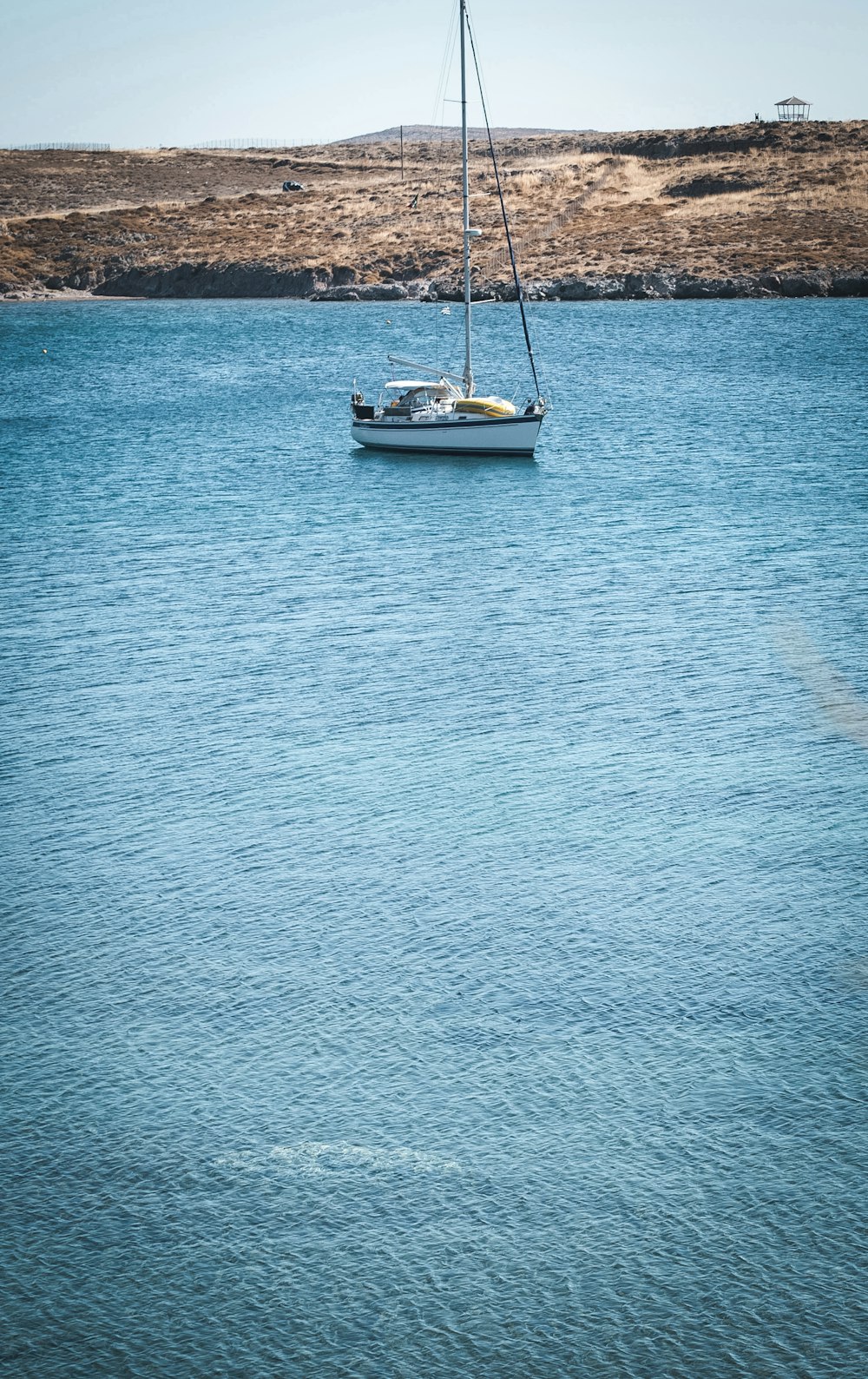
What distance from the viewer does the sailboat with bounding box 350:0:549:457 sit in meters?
50.0

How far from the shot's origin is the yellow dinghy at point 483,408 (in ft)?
165

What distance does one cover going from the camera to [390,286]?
121 metres

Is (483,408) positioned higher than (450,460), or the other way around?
(483,408)

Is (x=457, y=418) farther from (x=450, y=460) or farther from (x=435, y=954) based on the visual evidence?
(x=435, y=954)

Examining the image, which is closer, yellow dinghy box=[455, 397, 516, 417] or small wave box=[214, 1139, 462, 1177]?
small wave box=[214, 1139, 462, 1177]

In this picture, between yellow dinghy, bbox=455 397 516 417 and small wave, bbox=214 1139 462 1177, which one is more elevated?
yellow dinghy, bbox=455 397 516 417

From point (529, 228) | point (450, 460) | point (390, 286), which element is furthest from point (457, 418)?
point (529, 228)

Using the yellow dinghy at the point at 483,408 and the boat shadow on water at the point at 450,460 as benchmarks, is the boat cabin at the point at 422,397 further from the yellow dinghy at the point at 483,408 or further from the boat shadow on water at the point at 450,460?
the boat shadow on water at the point at 450,460

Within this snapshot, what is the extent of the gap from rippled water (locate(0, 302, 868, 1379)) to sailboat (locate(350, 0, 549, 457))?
32.7ft

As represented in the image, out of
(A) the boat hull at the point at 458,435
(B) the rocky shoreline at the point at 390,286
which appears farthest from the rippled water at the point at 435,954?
(B) the rocky shoreline at the point at 390,286

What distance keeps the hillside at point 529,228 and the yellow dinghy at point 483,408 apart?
208ft

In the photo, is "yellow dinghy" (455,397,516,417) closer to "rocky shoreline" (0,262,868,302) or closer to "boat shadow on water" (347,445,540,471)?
"boat shadow on water" (347,445,540,471)

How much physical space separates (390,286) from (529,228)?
15.5 m

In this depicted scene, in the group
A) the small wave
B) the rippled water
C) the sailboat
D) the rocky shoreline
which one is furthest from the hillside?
the small wave
